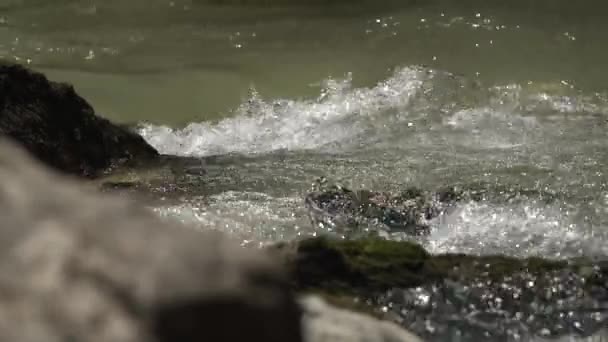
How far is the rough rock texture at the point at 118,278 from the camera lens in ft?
4.60

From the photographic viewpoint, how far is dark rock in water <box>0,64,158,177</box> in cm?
478

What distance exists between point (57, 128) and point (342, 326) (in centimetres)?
348

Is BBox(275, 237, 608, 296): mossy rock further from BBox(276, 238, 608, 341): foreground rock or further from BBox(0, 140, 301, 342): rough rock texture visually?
BBox(0, 140, 301, 342): rough rock texture

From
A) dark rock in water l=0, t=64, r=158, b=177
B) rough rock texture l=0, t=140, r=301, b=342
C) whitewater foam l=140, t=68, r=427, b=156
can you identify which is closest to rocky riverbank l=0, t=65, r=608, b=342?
rough rock texture l=0, t=140, r=301, b=342

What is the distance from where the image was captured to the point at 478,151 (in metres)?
5.82

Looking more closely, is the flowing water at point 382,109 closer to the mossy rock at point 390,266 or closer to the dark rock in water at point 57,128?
the mossy rock at point 390,266

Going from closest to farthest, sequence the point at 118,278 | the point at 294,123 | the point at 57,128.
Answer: the point at 118,278
the point at 57,128
the point at 294,123

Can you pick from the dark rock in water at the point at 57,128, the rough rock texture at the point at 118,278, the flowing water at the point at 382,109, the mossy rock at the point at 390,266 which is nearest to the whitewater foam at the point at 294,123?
the flowing water at the point at 382,109

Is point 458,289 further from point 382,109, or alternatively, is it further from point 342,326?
point 382,109

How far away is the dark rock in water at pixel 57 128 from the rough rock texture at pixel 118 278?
3.27 metres

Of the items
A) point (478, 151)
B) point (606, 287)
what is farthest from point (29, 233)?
point (478, 151)

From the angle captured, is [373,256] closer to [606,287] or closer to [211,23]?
[606,287]

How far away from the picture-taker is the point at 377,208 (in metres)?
4.41

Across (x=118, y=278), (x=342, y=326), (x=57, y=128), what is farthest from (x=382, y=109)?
(x=118, y=278)
